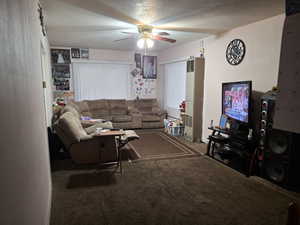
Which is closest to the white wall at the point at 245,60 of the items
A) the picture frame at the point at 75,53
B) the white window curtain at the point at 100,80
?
the white window curtain at the point at 100,80

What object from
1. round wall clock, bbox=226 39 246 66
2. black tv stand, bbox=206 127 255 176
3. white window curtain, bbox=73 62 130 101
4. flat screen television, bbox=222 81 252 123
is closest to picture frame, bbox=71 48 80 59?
white window curtain, bbox=73 62 130 101

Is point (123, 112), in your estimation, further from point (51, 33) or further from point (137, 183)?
point (137, 183)

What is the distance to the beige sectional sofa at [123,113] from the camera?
20.4ft

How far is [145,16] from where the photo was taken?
10.5 ft

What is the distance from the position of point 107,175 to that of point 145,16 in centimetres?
254

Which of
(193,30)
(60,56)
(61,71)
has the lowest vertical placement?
(61,71)

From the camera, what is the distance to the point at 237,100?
3.53m

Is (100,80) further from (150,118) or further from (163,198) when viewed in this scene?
(163,198)

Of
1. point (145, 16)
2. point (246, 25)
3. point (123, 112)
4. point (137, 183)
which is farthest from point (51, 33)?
point (246, 25)

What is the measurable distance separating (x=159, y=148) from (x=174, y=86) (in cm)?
263

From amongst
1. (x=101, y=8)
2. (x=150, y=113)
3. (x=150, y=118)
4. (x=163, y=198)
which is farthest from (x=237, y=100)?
(x=150, y=113)

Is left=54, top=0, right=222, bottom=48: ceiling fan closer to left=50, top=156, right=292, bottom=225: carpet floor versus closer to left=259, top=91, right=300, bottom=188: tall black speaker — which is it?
left=259, top=91, right=300, bottom=188: tall black speaker

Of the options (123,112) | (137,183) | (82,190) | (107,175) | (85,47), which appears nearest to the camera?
(82,190)

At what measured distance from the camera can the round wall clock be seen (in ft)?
12.4
